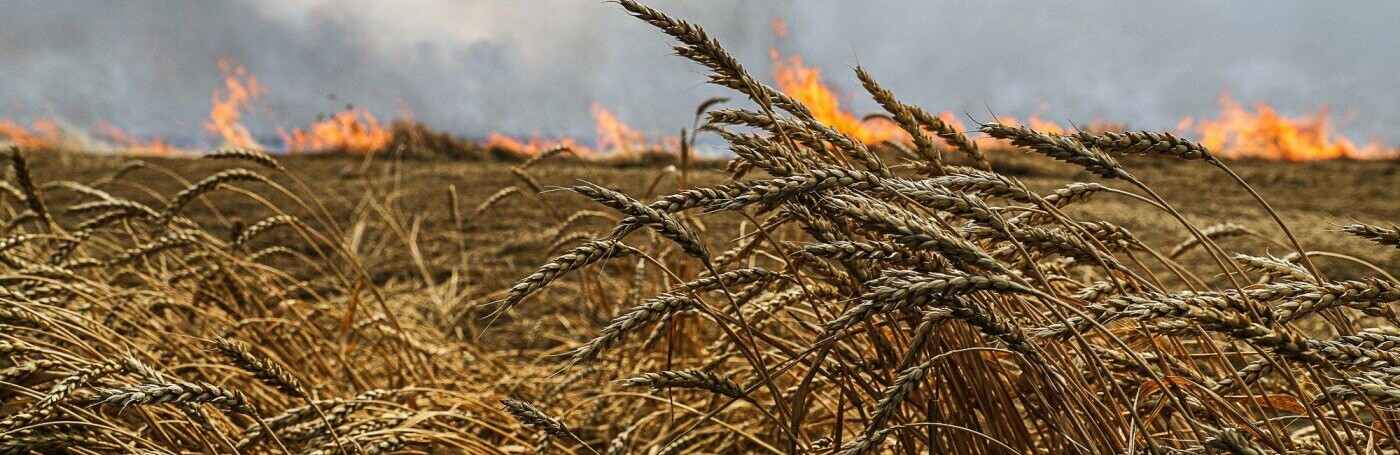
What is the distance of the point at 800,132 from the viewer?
4.44 ft

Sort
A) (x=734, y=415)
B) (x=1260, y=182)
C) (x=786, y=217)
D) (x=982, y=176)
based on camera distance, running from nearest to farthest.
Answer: (x=982, y=176)
(x=786, y=217)
(x=734, y=415)
(x=1260, y=182)

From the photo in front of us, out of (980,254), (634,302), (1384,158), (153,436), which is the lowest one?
(153,436)

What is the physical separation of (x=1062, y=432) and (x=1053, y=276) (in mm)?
583

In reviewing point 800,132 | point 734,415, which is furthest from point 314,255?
point 800,132

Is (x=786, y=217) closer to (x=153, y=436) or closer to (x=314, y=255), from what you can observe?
(x=153, y=436)

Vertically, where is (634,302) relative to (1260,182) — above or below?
below

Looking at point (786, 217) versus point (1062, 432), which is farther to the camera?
point (786, 217)

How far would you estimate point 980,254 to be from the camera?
84 cm

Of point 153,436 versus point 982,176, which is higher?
point 982,176

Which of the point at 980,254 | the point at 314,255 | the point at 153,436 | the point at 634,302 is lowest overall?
the point at 153,436

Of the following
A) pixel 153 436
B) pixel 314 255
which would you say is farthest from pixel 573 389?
pixel 314 255

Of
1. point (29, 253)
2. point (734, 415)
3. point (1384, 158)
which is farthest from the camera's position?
point (1384, 158)

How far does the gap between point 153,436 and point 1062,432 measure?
206cm

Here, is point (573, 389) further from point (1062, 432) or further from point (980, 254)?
point (980, 254)
